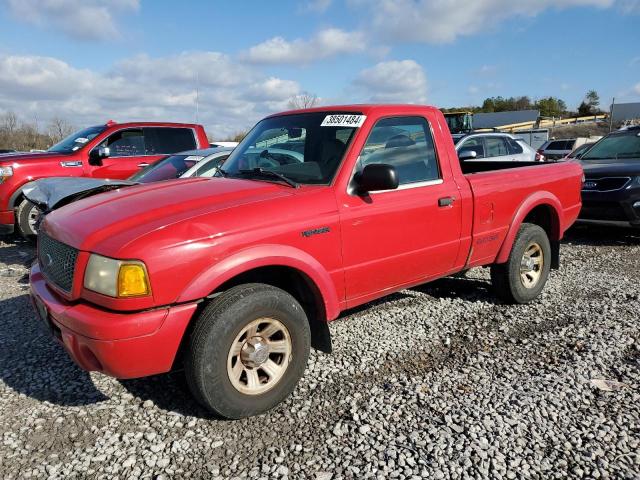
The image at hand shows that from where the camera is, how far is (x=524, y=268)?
4.96 meters

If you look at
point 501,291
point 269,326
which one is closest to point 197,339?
point 269,326

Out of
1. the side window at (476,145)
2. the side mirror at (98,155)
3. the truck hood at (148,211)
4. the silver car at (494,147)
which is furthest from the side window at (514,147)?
the truck hood at (148,211)

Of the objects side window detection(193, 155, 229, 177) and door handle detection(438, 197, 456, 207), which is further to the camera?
side window detection(193, 155, 229, 177)

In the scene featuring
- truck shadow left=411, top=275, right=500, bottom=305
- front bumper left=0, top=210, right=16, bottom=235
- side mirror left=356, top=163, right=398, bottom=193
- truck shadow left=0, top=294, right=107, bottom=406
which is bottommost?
truck shadow left=411, top=275, right=500, bottom=305

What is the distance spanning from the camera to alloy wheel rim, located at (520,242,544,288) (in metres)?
4.95

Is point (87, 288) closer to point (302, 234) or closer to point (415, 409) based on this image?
point (302, 234)

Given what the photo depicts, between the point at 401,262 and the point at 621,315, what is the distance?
2432 millimetres

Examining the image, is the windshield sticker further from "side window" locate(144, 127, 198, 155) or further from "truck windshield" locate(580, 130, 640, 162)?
"truck windshield" locate(580, 130, 640, 162)

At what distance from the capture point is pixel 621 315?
4.63 meters

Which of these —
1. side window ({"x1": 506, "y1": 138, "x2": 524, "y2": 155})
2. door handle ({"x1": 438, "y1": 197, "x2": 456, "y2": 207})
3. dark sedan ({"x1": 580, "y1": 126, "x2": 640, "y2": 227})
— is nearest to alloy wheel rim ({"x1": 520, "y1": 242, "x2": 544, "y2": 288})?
door handle ({"x1": 438, "y1": 197, "x2": 456, "y2": 207})

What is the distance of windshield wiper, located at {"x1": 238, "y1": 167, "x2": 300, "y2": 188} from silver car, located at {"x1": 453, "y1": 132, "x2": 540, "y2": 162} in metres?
7.67

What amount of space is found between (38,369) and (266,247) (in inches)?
85.3

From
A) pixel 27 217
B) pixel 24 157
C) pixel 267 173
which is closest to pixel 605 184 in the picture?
pixel 267 173

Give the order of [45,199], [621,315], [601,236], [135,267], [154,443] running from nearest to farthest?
[135,267] → [154,443] → [621,315] → [45,199] → [601,236]
